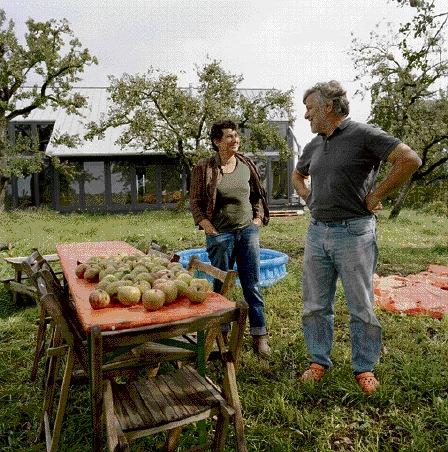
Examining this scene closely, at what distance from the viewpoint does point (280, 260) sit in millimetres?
6664

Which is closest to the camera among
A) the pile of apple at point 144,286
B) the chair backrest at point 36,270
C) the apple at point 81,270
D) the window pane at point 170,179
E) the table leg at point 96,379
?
the table leg at point 96,379

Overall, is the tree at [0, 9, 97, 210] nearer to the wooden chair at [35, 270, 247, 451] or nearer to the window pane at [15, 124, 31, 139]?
the window pane at [15, 124, 31, 139]

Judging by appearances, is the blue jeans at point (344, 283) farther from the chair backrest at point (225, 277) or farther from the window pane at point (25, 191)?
the window pane at point (25, 191)

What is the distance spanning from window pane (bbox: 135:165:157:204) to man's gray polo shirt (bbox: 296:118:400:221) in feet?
69.2

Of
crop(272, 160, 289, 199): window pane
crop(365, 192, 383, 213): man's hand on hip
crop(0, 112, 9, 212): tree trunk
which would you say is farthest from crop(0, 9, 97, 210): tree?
crop(365, 192, 383, 213): man's hand on hip

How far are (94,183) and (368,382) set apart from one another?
72.4 ft

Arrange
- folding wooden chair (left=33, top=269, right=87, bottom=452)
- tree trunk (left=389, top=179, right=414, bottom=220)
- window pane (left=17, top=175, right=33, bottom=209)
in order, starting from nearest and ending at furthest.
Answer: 1. folding wooden chair (left=33, top=269, right=87, bottom=452)
2. tree trunk (left=389, top=179, right=414, bottom=220)
3. window pane (left=17, top=175, right=33, bottom=209)

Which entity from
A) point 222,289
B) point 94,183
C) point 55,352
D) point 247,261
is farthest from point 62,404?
point 94,183

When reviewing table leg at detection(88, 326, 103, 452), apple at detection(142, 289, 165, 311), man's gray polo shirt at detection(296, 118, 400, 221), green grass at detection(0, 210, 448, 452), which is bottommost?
green grass at detection(0, 210, 448, 452)

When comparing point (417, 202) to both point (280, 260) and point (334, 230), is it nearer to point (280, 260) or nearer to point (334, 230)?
point (280, 260)

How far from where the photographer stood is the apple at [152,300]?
2.28 m

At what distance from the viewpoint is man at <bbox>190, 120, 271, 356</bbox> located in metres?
4.02

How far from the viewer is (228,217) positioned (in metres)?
4.02

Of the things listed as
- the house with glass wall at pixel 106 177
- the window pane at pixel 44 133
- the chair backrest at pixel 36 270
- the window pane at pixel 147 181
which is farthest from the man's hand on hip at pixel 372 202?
the window pane at pixel 44 133
